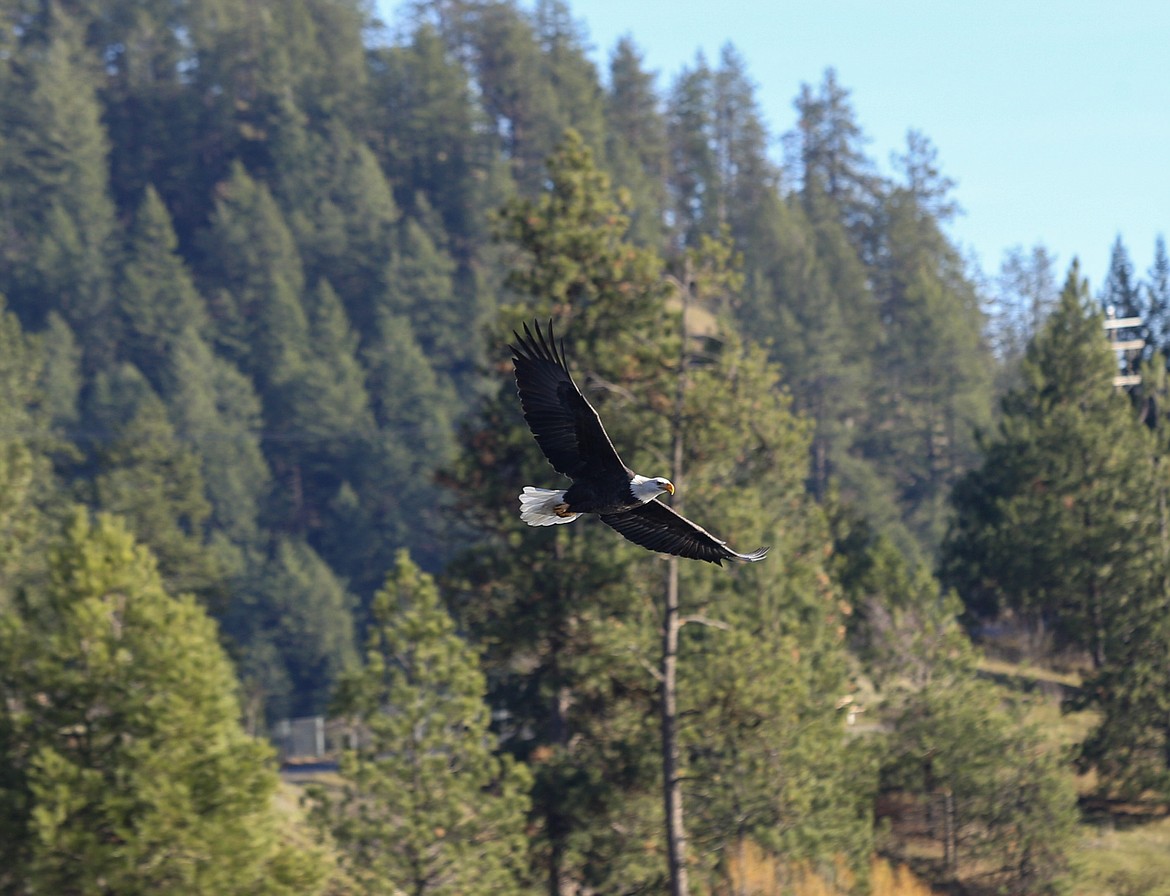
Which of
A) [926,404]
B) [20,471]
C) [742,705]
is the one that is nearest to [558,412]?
[742,705]

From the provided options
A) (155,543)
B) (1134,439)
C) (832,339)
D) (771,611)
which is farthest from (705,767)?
(832,339)

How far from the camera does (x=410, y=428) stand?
342 feet

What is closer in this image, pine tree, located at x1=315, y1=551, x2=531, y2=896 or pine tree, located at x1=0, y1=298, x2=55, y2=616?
pine tree, located at x1=315, y1=551, x2=531, y2=896

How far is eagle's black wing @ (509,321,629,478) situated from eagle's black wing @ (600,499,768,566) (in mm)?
703

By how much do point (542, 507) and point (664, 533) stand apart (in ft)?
3.94

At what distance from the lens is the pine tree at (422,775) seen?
880 inches

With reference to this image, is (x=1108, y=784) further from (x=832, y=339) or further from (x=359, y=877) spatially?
(x=832, y=339)

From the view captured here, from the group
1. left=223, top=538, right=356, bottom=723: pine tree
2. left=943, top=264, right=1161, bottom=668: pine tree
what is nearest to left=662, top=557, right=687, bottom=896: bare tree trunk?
left=943, top=264, right=1161, bottom=668: pine tree

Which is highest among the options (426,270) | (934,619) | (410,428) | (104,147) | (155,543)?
(104,147)

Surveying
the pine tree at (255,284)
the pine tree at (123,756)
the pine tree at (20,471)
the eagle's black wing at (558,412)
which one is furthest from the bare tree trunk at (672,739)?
the pine tree at (255,284)

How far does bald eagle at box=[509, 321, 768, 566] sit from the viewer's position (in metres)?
11.7

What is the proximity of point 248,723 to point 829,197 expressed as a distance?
79403mm

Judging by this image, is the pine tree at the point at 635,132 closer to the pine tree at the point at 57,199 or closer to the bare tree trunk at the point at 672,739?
the pine tree at the point at 57,199

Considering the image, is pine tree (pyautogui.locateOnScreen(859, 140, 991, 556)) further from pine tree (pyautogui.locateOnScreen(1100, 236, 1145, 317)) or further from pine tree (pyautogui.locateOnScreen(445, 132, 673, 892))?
pine tree (pyautogui.locateOnScreen(445, 132, 673, 892))
